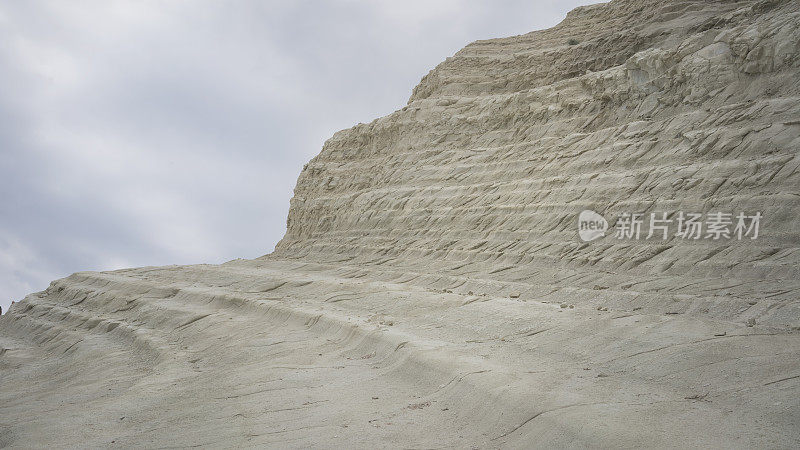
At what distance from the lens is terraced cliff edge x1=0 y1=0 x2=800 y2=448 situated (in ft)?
21.1

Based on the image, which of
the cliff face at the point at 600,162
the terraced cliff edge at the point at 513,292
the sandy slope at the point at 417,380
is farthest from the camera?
the cliff face at the point at 600,162

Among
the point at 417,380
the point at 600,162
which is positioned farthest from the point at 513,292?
the point at 417,380

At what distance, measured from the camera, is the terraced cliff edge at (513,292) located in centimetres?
643

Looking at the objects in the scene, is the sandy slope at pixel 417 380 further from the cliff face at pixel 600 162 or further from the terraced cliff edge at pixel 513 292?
the cliff face at pixel 600 162

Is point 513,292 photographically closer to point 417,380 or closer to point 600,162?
point 600,162

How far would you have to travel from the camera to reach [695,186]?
11312 millimetres

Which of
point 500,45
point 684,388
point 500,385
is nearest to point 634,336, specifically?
point 684,388

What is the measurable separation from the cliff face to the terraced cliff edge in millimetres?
58

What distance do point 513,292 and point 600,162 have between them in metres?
4.12

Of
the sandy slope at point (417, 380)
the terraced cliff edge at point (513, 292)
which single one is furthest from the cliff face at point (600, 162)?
the sandy slope at point (417, 380)

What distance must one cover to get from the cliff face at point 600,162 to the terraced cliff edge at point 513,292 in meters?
0.06

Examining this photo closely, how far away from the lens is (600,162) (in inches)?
551

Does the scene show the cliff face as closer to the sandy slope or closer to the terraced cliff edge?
the terraced cliff edge

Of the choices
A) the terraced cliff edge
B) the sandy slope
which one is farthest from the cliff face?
the sandy slope
